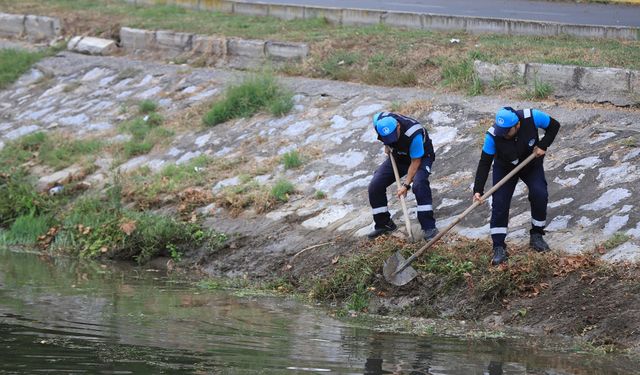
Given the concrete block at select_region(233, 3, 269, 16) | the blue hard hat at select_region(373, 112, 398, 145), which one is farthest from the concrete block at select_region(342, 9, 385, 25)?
the blue hard hat at select_region(373, 112, 398, 145)

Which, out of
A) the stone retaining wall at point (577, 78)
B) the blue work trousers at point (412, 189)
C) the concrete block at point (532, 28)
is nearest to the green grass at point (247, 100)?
the stone retaining wall at point (577, 78)

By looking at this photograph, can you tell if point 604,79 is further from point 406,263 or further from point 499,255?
point 406,263

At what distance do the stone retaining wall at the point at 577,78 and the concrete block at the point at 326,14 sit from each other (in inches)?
187

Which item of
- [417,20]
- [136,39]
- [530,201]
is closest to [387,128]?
[530,201]

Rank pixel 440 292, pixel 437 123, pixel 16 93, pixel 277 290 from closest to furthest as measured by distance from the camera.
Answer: pixel 440 292
pixel 277 290
pixel 437 123
pixel 16 93

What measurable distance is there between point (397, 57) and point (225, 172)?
321cm

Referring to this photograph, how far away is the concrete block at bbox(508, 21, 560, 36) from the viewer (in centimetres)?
1573

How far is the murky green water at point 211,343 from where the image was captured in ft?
24.7

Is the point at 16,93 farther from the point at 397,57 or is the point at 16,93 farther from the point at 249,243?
the point at 249,243

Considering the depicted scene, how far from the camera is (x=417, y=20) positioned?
1716cm

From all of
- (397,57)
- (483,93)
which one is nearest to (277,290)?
(483,93)

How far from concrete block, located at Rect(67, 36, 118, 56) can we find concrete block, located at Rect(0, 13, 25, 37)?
2045mm

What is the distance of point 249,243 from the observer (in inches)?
468

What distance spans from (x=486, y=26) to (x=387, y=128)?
259 inches
